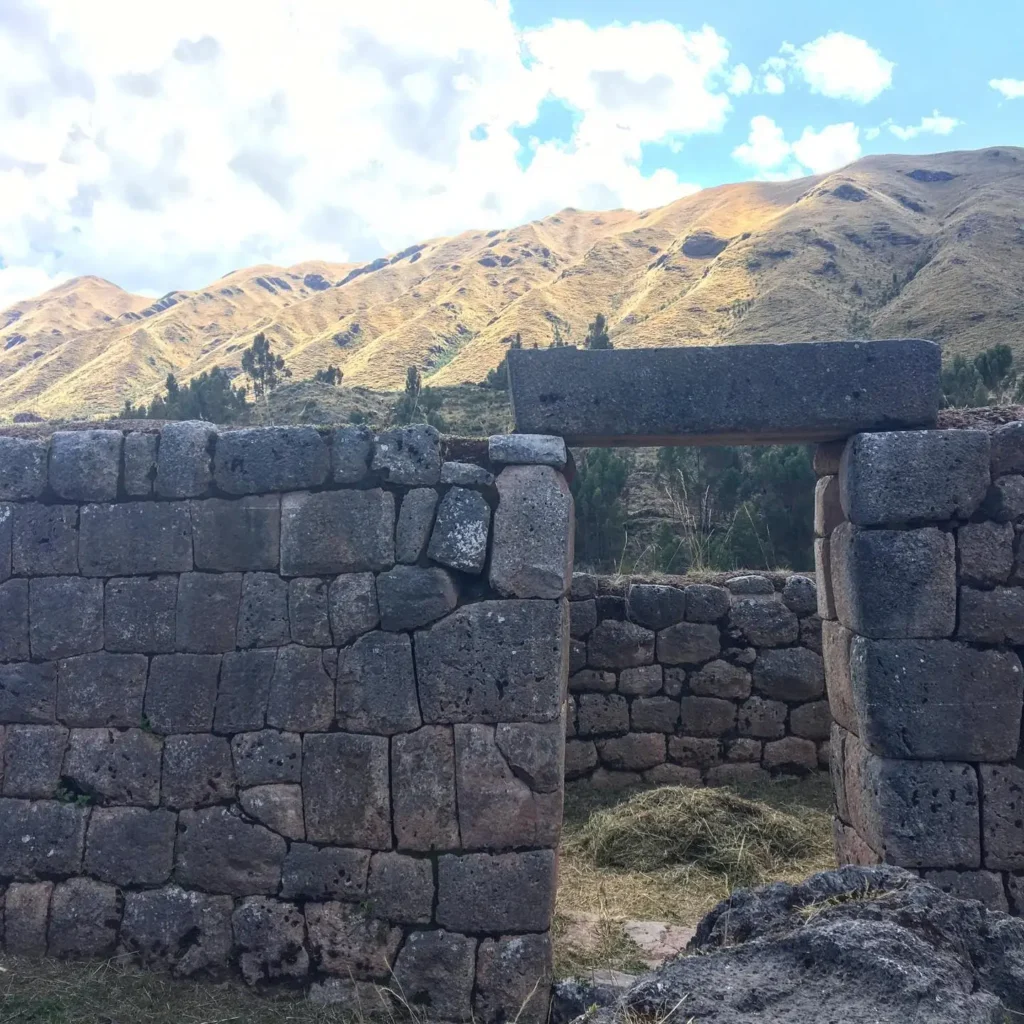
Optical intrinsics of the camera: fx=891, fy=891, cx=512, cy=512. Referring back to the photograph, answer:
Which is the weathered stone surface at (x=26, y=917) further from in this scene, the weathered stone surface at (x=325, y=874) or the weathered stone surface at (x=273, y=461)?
the weathered stone surface at (x=273, y=461)

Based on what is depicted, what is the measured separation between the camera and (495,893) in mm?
4488

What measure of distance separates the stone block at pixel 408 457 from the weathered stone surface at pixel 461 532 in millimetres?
170

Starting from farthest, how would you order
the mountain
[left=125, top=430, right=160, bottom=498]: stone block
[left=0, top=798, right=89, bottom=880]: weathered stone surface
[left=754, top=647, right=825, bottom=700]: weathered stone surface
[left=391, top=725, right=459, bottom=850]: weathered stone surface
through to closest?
1. the mountain
2. [left=754, top=647, right=825, bottom=700]: weathered stone surface
3. [left=125, top=430, right=160, bottom=498]: stone block
4. [left=0, top=798, right=89, bottom=880]: weathered stone surface
5. [left=391, top=725, right=459, bottom=850]: weathered stone surface

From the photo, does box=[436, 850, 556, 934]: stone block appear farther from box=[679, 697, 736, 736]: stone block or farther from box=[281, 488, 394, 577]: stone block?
box=[679, 697, 736, 736]: stone block

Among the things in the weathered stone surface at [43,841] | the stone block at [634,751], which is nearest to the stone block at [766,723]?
the stone block at [634,751]

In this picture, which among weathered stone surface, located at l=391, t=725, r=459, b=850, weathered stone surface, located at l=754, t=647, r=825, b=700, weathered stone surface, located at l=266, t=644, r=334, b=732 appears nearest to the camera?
weathered stone surface, located at l=391, t=725, r=459, b=850

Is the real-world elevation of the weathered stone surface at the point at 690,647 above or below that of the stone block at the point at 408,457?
below

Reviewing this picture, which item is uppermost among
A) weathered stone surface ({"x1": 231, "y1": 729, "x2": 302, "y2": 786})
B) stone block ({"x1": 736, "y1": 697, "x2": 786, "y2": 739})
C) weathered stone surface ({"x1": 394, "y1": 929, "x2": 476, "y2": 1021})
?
→ weathered stone surface ({"x1": 231, "y1": 729, "x2": 302, "y2": 786})

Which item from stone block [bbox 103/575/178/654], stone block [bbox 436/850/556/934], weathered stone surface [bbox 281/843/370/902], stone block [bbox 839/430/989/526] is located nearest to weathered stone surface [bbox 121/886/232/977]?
weathered stone surface [bbox 281/843/370/902]

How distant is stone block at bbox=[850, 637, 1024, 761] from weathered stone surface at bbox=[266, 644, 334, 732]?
9.39ft

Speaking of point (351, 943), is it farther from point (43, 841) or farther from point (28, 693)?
point (28, 693)

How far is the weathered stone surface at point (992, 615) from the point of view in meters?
4.63

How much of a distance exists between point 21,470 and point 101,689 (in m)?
1.30

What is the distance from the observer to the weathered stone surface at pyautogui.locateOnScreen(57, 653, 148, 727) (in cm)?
480
